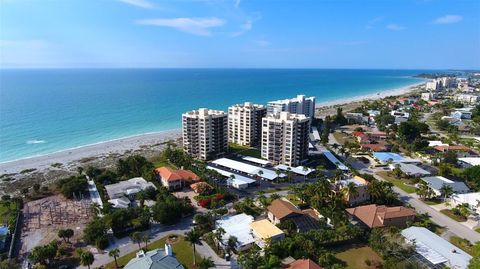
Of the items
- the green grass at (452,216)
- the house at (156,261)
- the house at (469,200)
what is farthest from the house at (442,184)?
the house at (156,261)

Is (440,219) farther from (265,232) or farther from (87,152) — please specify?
(87,152)

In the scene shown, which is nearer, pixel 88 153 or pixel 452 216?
pixel 452 216

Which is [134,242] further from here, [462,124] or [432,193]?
[462,124]

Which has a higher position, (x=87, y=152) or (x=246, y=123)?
(x=246, y=123)

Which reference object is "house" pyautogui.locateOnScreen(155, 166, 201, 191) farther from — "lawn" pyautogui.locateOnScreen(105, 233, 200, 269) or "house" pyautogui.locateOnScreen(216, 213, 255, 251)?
"lawn" pyautogui.locateOnScreen(105, 233, 200, 269)

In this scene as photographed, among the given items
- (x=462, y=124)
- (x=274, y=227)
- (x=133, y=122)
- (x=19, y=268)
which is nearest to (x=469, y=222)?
(x=274, y=227)

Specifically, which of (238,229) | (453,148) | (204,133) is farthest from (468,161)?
(204,133)

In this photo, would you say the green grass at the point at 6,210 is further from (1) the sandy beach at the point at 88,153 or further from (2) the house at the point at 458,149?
(2) the house at the point at 458,149
